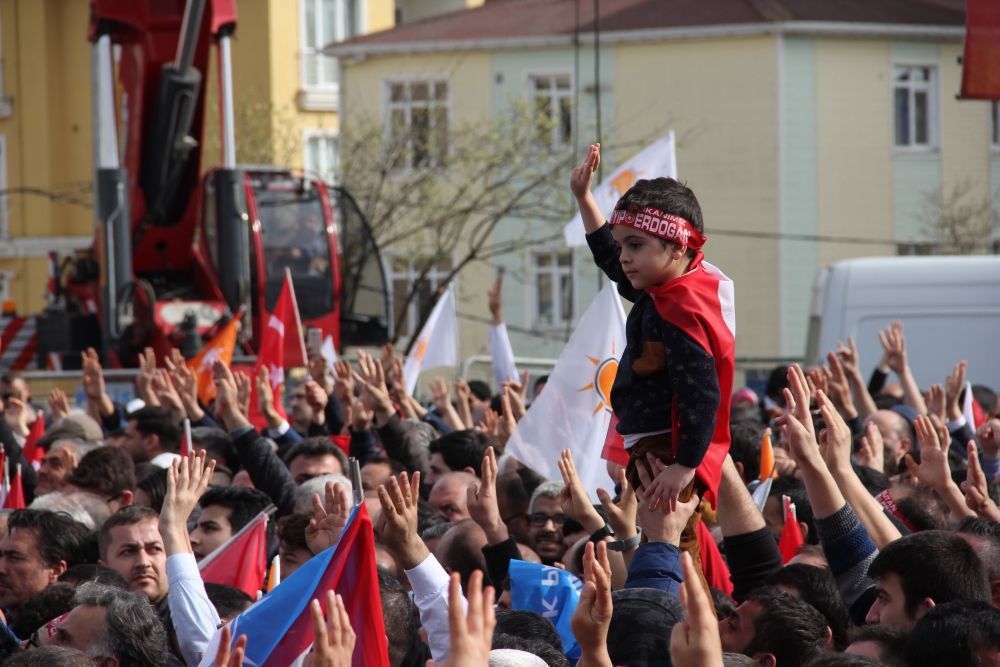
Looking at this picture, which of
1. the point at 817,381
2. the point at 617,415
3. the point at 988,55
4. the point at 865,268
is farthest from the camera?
the point at 865,268

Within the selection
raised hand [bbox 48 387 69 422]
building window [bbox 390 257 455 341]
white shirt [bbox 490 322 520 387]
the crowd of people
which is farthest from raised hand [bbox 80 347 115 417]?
building window [bbox 390 257 455 341]

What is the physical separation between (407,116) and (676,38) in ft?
18.6

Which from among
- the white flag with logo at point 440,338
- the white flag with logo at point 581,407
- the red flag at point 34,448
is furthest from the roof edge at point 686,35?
the white flag with logo at point 581,407

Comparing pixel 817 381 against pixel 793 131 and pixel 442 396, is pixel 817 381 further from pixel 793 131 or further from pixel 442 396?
pixel 793 131

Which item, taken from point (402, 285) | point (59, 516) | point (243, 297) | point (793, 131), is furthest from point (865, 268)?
point (402, 285)

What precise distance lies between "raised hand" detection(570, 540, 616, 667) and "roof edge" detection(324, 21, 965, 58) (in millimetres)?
23378

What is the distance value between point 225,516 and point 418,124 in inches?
759

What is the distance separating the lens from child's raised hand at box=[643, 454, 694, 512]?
12.7ft

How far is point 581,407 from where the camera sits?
22.2ft

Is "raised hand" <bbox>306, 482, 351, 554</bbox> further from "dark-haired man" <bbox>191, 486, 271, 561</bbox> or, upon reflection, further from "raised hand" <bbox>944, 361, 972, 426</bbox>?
"raised hand" <bbox>944, 361, 972, 426</bbox>

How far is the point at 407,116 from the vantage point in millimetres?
25594

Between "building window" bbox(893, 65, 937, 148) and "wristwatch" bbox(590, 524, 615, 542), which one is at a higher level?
"building window" bbox(893, 65, 937, 148)

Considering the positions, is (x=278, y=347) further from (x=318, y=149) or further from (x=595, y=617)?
(x=318, y=149)

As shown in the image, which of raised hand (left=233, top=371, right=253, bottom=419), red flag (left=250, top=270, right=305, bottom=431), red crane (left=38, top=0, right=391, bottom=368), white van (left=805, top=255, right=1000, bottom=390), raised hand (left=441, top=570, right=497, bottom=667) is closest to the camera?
raised hand (left=441, top=570, right=497, bottom=667)
